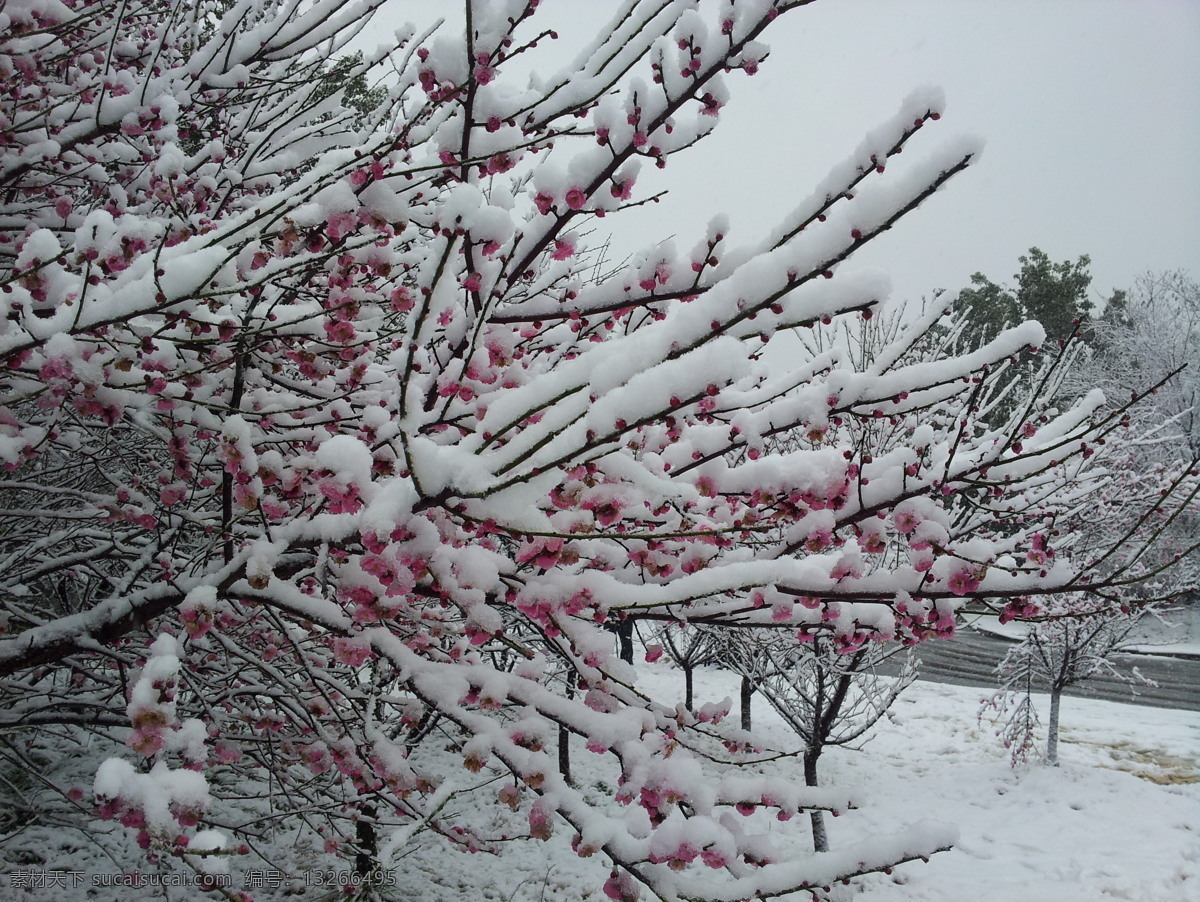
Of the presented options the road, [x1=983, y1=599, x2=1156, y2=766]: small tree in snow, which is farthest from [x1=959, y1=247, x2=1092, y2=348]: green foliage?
[x1=983, y1=599, x2=1156, y2=766]: small tree in snow

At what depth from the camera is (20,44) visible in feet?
8.70

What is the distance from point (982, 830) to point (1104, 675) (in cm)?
1010

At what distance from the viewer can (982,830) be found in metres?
7.45

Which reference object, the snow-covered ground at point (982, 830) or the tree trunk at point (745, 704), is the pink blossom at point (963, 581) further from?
the tree trunk at point (745, 704)

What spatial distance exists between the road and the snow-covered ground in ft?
6.42

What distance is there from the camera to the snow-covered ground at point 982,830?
19.5ft

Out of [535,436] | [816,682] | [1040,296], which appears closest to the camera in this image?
[535,436]

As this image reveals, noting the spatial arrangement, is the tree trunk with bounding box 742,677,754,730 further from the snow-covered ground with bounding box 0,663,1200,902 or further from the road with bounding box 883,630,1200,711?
the road with bounding box 883,630,1200,711

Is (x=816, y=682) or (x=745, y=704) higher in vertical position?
(x=816, y=682)

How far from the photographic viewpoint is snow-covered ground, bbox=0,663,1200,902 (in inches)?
234

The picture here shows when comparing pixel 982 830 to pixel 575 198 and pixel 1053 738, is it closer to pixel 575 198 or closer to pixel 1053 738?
pixel 1053 738

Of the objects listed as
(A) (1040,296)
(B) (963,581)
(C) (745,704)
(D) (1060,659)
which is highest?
(A) (1040,296)

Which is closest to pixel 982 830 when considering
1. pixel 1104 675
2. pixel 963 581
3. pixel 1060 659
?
pixel 1060 659

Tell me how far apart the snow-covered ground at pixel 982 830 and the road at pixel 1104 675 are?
1.96 m
